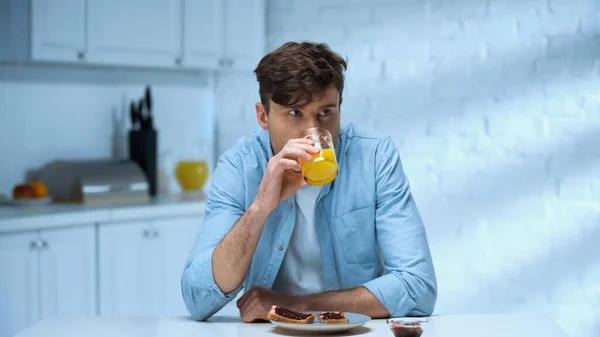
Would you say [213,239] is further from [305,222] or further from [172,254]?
[172,254]

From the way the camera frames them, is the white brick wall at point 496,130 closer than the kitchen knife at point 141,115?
Yes

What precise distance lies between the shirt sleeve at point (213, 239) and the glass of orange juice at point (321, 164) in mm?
369

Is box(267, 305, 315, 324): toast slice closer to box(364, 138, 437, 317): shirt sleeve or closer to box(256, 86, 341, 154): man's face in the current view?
box(364, 138, 437, 317): shirt sleeve

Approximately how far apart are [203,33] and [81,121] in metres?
0.81

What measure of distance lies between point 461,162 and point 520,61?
56 centimetres

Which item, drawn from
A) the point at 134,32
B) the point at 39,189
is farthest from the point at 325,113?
the point at 134,32

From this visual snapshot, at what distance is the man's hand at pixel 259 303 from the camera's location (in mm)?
2023

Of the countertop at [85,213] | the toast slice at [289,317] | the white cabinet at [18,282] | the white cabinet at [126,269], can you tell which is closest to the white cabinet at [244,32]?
the countertop at [85,213]

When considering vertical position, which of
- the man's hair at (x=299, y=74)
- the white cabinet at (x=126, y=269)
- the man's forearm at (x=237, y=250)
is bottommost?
the white cabinet at (x=126, y=269)

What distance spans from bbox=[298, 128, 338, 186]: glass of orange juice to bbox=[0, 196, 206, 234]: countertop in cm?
206

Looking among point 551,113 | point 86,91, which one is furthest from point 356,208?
point 86,91

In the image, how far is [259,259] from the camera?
228 cm

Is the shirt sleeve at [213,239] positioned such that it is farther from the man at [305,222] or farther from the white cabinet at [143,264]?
the white cabinet at [143,264]

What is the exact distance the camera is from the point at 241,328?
1944mm
